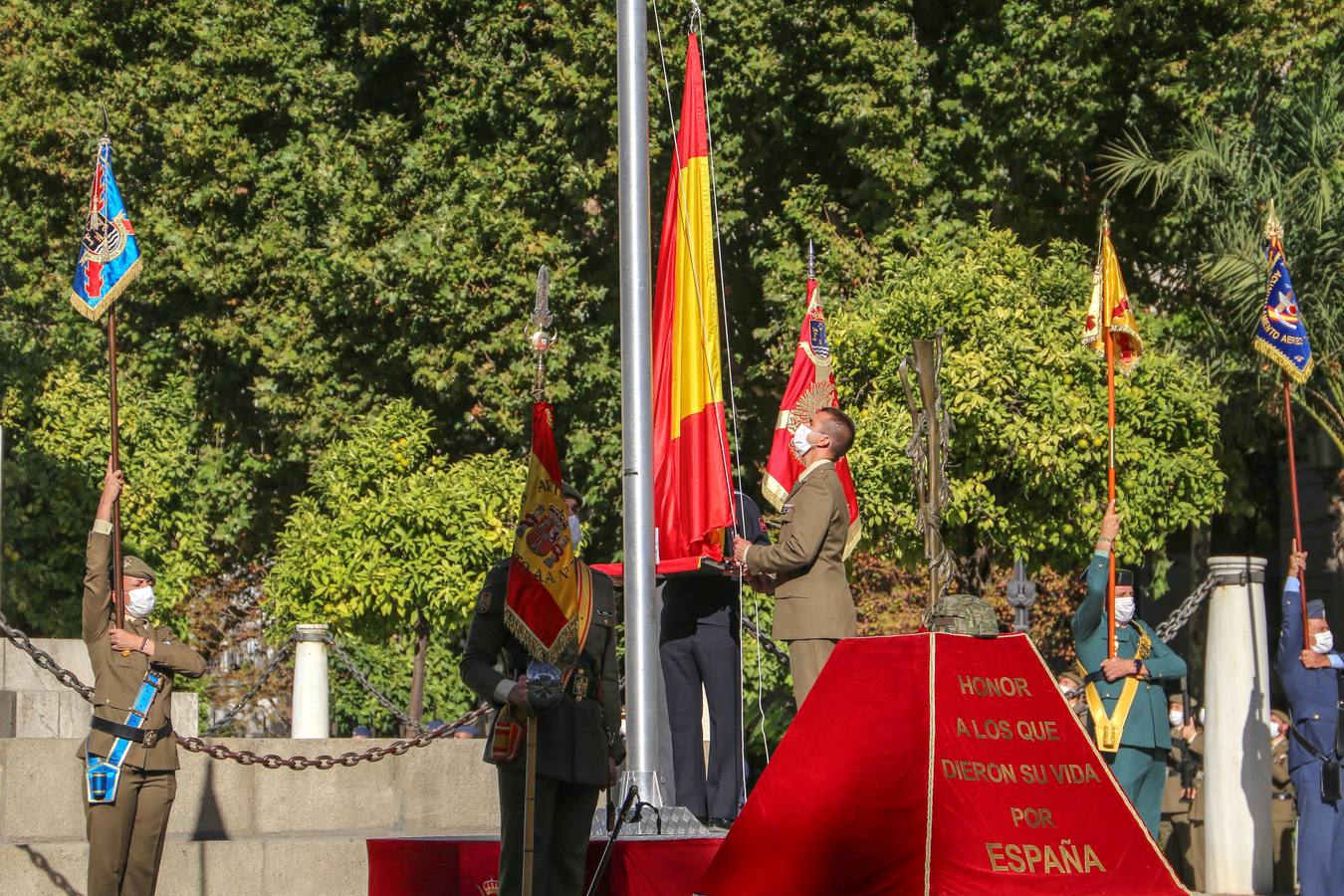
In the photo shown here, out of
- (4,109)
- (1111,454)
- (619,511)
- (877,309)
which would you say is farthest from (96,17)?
(1111,454)

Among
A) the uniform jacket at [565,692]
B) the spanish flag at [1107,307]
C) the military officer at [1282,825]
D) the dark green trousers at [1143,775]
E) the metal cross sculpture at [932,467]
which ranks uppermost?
the spanish flag at [1107,307]

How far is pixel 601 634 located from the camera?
7.42 meters

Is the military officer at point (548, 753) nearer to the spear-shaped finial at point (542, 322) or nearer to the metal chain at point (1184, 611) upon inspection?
the spear-shaped finial at point (542, 322)

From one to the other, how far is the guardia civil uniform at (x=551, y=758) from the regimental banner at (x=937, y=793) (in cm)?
79

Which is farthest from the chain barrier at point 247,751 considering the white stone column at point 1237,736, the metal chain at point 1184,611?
the white stone column at point 1237,736

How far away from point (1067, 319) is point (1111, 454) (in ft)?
31.6

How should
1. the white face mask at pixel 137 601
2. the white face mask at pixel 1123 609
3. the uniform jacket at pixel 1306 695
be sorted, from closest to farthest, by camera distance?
the white face mask at pixel 137 601, the white face mask at pixel 1123 609, the uniform jacket at pixel 1306 695

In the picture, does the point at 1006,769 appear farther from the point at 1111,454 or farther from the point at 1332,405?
the point at 1332,405

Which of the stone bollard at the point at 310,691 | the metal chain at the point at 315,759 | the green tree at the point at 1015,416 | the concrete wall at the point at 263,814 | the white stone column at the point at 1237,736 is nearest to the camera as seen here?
the concrete wall at the point at 263,814

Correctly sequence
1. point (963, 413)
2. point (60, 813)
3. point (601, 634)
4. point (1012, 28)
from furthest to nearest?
point (1012, 28)
point (963, 413)
point (60, 813)
point (601, 634)

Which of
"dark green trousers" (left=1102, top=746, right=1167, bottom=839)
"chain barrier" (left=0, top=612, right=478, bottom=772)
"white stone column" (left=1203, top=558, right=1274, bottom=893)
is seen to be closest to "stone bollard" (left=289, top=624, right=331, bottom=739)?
"chain barrier" (left=0, top=612, right=478, bottom=772)

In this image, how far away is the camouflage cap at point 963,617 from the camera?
684cm

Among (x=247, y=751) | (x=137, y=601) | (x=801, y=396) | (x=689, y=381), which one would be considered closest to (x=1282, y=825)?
(x=801, y=396)

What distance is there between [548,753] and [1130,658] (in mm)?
4988
